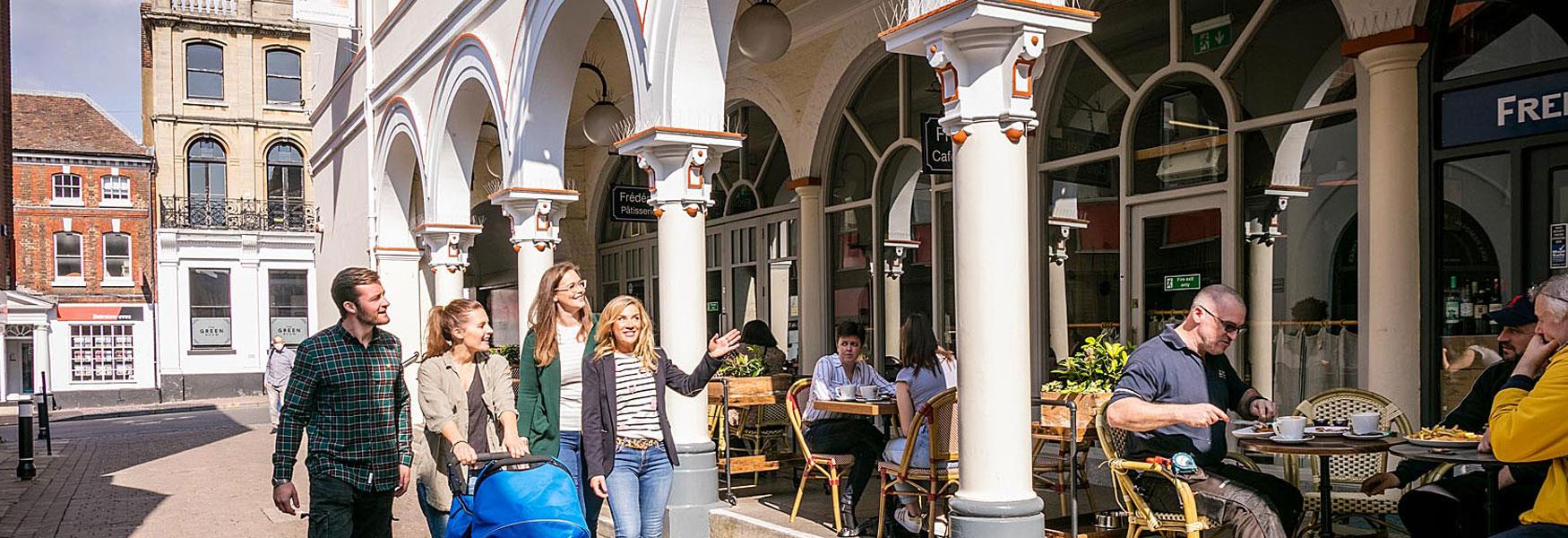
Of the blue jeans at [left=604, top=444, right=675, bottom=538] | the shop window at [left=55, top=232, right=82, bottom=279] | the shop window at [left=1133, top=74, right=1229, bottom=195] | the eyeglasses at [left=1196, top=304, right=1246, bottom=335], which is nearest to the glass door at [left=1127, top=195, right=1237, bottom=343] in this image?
the shop window at [left=1133, top=74, right=1229, bottom=195]

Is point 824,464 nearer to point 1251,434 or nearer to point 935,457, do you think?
point 935,457

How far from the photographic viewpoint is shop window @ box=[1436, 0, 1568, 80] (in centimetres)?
641

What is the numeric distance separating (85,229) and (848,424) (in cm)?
3514

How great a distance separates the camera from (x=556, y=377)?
566cm

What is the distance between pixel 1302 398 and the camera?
310 inches

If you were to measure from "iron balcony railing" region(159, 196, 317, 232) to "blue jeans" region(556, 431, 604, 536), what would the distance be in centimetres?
3192

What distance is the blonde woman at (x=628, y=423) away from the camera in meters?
5.36

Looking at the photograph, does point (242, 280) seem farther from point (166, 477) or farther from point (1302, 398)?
point (1302, 398)

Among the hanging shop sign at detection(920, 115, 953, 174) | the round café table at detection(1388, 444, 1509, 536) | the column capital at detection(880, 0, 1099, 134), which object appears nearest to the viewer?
the round café table at detection(1388, 444, 1509, 536)

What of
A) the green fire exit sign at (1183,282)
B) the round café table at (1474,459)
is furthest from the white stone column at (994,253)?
the green fire exit sign at (1183,282)

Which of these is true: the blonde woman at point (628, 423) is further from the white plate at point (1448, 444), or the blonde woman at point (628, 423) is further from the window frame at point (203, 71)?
the window frame at point (203, 71)

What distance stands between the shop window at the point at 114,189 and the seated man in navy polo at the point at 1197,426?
3751cm

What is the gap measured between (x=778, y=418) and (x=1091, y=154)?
129 inches

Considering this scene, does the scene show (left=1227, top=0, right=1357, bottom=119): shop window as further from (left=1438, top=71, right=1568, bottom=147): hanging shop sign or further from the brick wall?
the brick wall
